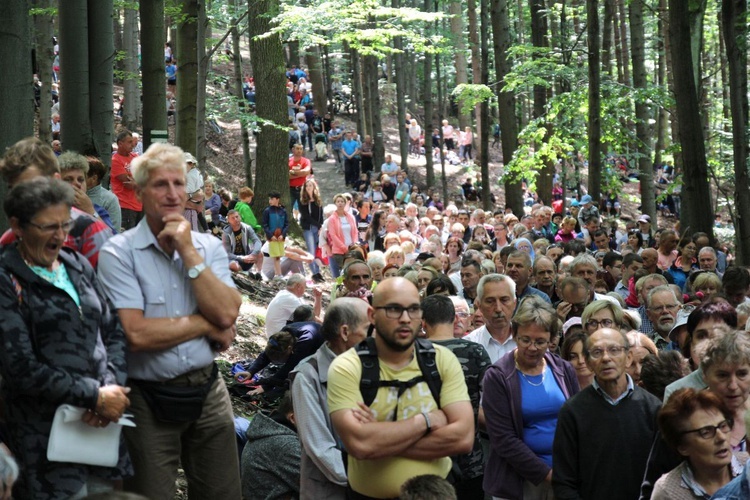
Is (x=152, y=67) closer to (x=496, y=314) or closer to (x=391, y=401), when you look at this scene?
(x=496, y=314)

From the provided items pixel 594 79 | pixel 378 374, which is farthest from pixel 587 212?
pixel 378 374

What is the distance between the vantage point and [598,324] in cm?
782

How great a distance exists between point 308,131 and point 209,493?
1470 inches

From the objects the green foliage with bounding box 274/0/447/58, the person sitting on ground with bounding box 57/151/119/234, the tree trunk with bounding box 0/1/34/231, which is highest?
the green foliage with bounding box 274/0/447/58

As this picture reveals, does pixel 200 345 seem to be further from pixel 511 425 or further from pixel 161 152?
pixel 511 425

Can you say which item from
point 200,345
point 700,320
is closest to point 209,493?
point 200,345

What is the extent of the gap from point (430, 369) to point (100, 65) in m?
5.78

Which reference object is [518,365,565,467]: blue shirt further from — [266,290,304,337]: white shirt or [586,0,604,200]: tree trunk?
[586,0,604,200]: tree trunk

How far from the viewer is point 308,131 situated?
42.1 meters

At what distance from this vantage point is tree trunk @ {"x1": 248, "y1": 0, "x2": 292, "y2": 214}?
72.1ft

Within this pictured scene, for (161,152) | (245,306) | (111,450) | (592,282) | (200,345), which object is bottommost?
(245,306)

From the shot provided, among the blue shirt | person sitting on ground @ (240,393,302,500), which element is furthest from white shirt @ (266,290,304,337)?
the blue shirt

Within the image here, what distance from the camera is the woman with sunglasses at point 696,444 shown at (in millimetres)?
5051

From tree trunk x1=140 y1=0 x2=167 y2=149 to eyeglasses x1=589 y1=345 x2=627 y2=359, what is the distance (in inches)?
249
